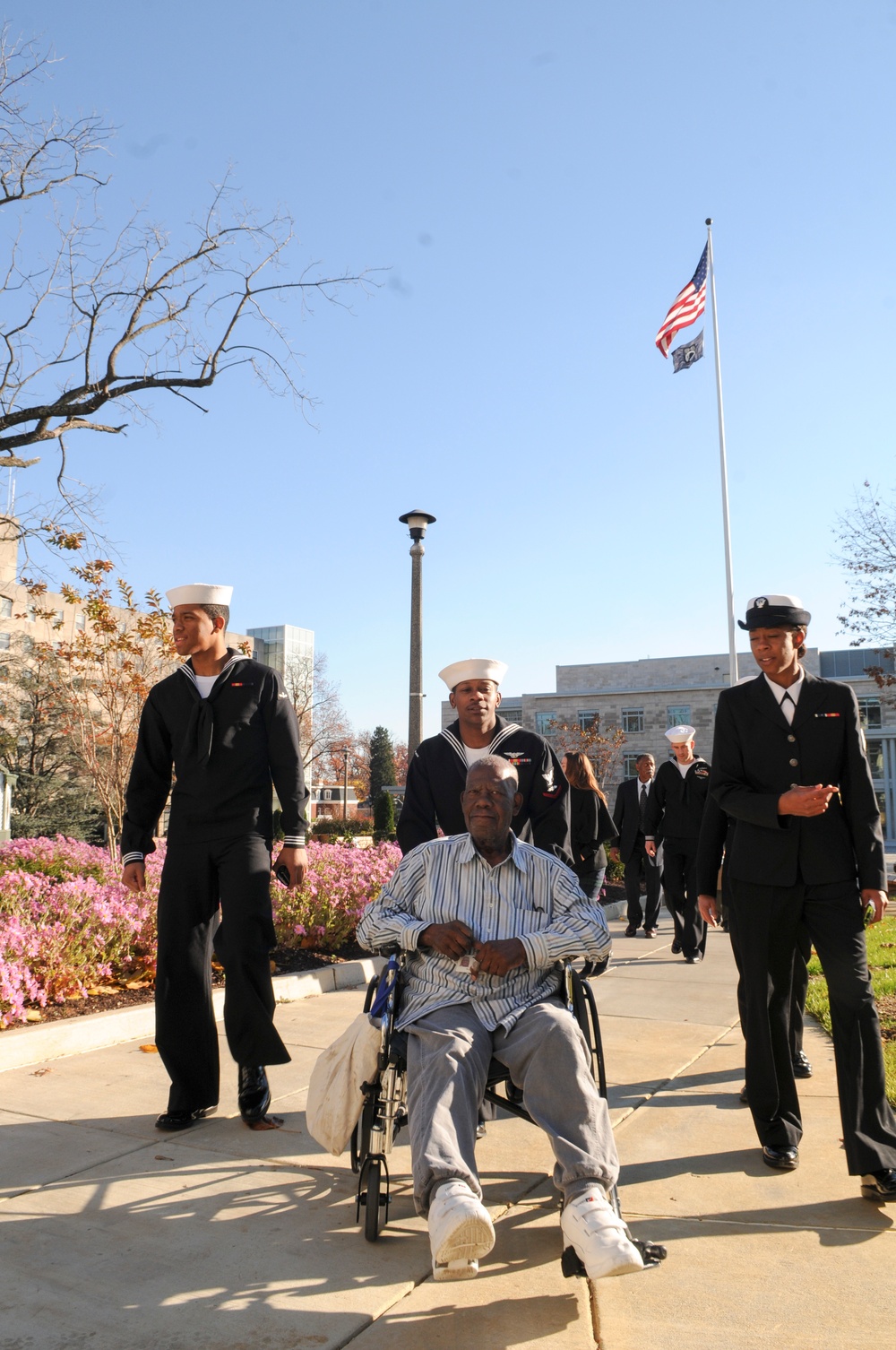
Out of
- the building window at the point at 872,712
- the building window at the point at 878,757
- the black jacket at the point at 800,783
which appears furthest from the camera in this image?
the building window at the point at 872,712

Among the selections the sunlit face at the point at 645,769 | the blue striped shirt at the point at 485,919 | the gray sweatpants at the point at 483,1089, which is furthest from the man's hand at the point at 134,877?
the sunlit face at the point at 645,769

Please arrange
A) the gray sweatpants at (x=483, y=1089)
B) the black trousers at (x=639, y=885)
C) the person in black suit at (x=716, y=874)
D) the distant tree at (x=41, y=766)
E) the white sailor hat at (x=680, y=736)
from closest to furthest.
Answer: the gray sweatpants at (x=483, y=1089)
the person in black suit at (x=716, y=874)
the white sailor hat at (x=680, y=736)
the black trousers at (x=639, y=885)
the distant tree at (x=41, y=766)

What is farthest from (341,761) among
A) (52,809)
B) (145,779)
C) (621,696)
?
(145,779)

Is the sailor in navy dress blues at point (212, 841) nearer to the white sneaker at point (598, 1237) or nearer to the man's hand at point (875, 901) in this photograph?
the white sneaker at point (598, 1237)

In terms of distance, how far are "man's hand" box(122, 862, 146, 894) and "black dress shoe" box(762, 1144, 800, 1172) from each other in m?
2.69

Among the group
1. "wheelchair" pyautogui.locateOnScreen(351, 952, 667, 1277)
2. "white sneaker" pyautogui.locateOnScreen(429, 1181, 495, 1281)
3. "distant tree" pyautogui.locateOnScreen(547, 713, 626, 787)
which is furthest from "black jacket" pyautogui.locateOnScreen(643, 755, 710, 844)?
"distant tree" pyautogui.locateOnScreen(547, 713, 626, 787)

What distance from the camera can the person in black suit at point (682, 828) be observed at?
29.5 ft

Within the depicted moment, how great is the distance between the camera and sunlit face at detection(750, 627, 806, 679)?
392cm

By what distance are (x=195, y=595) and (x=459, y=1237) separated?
287 cm

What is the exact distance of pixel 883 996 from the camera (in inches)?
256

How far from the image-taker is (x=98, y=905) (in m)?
6.39

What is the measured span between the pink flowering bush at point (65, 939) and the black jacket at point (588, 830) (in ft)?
11.8

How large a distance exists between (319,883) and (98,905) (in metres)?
2.59

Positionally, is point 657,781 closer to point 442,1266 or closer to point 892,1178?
point 892,1178
